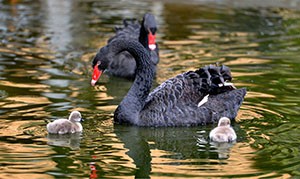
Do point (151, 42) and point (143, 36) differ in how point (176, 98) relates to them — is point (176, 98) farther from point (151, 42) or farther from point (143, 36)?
point (143, 36)

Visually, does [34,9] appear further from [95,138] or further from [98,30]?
[95,138]

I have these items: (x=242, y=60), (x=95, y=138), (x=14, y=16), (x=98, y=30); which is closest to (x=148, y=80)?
(x=95, y=138)

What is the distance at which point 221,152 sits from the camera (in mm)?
7129

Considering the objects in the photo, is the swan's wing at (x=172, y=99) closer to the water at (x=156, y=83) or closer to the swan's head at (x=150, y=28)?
the water at (x=156, y=83)

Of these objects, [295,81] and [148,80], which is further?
[295,81]

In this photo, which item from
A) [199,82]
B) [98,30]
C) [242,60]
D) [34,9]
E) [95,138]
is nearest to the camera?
[95,138]

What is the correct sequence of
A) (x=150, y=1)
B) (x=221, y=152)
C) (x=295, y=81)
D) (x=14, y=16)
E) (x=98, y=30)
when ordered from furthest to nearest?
(x=150, y=1), (x=14, y=16), (x=98, y=30), (x=295, y=81), (x=221, y=152)

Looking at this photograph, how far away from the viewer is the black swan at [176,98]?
8.23 m

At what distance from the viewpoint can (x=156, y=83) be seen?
1056cm

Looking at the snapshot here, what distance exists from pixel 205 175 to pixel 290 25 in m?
9.30

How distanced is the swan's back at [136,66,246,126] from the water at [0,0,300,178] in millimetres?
120

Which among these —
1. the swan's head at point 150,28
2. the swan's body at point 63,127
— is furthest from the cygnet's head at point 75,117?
the swan's head at point 150,28

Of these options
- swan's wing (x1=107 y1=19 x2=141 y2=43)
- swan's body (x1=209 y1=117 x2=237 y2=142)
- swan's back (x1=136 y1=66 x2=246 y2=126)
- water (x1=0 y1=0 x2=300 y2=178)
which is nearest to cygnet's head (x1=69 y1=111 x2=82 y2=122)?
water (x1=0 y1=0 x2=300 y2=178)

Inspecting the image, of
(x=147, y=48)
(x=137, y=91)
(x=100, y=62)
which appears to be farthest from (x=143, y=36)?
(x=100, y=62)
